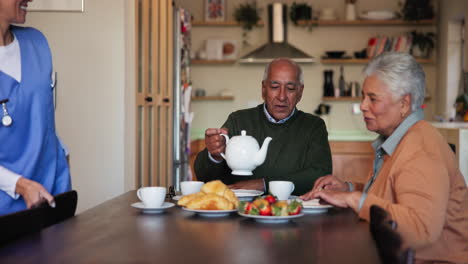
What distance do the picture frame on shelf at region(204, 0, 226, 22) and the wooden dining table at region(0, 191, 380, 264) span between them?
18.2 ft

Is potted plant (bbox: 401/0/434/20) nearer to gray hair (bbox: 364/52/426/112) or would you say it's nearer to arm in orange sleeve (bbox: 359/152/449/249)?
gray hair (bbox: 364/52/426/112)

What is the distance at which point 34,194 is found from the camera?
5.44 ft

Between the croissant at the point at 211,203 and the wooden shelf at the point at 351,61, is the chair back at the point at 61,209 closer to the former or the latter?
the croissant at the point at 211,203

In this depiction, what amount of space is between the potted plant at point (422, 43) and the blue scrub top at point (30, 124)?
556 cm

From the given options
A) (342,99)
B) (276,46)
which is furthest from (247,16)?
(342,99)

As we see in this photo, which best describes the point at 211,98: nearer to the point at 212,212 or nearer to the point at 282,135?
the point at 282,135

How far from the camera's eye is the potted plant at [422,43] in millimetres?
6836

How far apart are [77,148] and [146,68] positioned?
0.95m

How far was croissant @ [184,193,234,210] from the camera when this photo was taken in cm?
181

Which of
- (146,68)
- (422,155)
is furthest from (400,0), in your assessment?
(422,155)

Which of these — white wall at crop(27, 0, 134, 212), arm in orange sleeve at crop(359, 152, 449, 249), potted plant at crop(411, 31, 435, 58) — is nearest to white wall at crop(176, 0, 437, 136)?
potted plant at crop(411, 31, 435, 58)

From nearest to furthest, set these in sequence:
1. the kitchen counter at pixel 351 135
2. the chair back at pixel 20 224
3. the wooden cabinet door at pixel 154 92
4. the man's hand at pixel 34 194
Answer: the chair back at pixel 20 224 → the man's hand at pixel 34 194 → the wooden cabinet door at pixel 154 92 → the kitchen counter at pixel 351 135

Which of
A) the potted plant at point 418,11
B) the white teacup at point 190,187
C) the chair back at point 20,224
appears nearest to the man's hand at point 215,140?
the white teacup at point 190,187

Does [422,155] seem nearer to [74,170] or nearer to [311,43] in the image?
[74,170]
